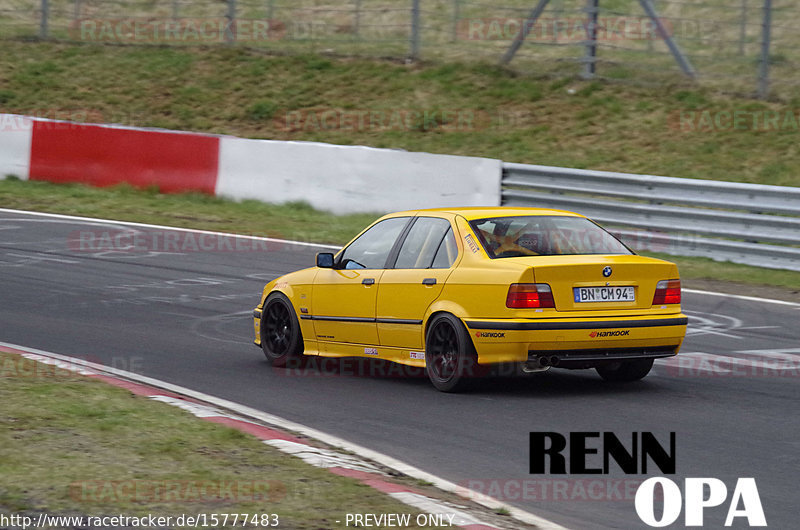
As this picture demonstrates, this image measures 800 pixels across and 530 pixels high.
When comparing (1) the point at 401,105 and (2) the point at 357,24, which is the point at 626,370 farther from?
(2) the point at 357,24

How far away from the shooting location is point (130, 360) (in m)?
10.3

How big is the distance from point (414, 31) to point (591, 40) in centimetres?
500

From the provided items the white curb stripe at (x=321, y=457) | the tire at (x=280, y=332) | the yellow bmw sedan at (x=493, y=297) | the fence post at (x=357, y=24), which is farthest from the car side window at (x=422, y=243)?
the fence post at (x=357, y=24)

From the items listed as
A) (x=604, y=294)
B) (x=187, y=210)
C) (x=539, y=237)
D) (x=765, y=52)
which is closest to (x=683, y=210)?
(x=765, y=52)

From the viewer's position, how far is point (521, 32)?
26969 mm

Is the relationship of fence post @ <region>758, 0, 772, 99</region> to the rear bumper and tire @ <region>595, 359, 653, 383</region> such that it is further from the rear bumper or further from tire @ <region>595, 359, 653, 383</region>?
the rear bumper

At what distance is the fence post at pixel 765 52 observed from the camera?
893 inches

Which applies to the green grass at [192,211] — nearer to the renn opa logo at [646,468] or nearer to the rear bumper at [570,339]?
the rear bumper at [570,339]

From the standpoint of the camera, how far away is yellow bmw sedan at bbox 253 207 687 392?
854cm

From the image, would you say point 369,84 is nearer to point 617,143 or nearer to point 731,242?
point 617,143

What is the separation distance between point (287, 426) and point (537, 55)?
69.0ft

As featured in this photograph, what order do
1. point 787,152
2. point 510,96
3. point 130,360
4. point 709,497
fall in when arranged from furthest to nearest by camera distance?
point 510,96
point 787,152
point 130,360
point 709,497

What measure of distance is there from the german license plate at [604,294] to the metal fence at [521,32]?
15.5m

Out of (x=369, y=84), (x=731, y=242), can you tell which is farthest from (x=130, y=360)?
(x=369, y=84)
